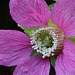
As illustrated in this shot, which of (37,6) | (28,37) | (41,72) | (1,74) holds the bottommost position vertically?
(1,74)

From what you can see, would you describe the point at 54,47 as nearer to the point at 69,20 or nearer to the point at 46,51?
the point at 46,51

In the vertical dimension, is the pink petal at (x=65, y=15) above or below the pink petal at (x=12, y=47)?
above

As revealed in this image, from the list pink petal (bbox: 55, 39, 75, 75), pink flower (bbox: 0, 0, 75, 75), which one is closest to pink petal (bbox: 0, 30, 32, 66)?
pink flower (bbox: 0, 0, 75, 75)

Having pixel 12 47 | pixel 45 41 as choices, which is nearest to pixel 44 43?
pixel 45 41

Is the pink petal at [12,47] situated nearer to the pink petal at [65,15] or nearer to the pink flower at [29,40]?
the pink flower at [29,40]

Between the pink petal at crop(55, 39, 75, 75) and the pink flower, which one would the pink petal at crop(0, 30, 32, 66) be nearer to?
the pink flower

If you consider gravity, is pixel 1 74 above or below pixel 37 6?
below

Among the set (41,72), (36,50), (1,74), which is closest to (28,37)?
(36,50)


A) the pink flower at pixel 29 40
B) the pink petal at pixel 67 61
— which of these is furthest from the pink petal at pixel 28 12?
the pink petal at pixel 67 61
